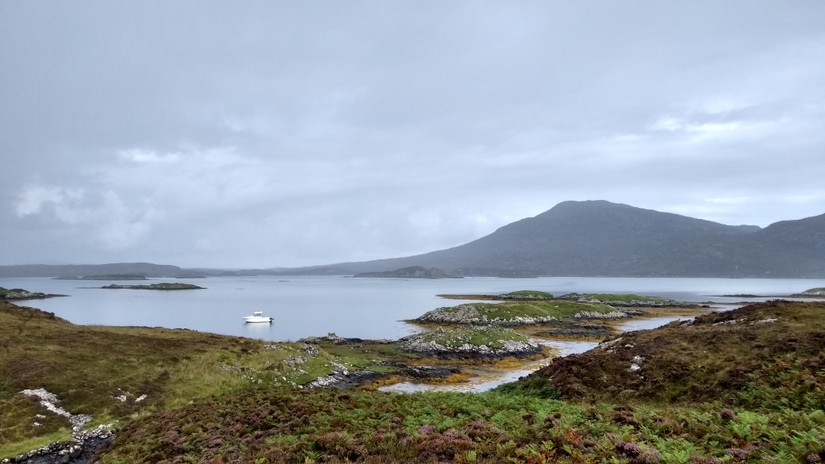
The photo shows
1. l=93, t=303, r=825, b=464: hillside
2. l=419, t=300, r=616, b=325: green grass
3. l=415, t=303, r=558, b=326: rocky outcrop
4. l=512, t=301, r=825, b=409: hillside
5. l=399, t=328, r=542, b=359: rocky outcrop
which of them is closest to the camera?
l=93, t=303, r=825, b=464: hillside

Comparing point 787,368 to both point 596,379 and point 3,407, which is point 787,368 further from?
point 3,407

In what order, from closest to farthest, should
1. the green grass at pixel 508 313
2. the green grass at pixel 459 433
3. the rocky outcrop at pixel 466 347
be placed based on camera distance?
the green grass at pixel 459 433
the rocky outcrop at pixel 466 347
the green grass at pixel 508 313

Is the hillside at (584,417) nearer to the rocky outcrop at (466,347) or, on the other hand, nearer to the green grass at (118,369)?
the green grass at (118,369)

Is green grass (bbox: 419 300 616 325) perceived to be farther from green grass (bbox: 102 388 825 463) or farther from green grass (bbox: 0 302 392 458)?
green grass (bbox: 102 388 825 463)

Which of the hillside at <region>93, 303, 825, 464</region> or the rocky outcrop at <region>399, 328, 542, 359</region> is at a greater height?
the hillside at <region>93, 303, 825, 464</region>

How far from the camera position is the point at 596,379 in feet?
94.8

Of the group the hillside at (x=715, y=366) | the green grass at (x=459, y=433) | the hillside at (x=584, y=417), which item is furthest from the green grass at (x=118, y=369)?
the hillside at (x=715, y=366)

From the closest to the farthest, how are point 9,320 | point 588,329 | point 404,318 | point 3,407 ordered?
point 3,407 → point 9,320 → point 588,329 → point 404,318

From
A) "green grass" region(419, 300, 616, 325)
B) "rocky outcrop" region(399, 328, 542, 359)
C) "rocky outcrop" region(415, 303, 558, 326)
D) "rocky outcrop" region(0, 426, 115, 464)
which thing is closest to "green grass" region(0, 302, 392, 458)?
"rocky outcrop" region(0, 426, 115, 464)

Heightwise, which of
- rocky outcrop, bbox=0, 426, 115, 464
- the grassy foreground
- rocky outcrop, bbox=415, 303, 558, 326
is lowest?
rocky outcrop, bbox=415, 303, 558, 326

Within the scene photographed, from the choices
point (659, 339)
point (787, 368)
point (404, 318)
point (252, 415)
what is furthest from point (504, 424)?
point (404, 318)

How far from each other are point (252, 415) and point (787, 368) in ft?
93.3

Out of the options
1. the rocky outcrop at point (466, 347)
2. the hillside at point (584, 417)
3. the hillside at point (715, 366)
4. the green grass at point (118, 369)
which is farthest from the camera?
the rocky outcrop at point (466, 347)

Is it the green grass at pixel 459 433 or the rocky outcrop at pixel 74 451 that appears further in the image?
the rocky outcrop at pixel 74 451
